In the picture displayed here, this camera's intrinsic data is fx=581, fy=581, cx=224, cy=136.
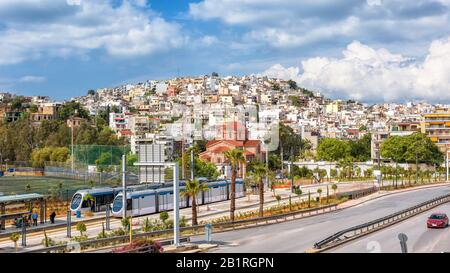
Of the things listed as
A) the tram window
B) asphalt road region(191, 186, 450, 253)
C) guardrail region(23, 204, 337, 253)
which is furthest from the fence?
guardrail region(23, 204, 337, 253)

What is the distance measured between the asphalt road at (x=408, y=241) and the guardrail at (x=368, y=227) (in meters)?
0.39

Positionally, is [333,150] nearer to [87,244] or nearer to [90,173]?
[90,173]

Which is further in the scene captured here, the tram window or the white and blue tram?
the white and blue tram

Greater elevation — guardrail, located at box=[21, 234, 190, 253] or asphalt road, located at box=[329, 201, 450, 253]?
guardrail, located at box=[21, 234, 190, 253]

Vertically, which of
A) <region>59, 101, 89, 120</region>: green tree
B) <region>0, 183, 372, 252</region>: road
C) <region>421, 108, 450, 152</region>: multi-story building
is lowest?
<region>0, 183, 372, 252</region>: road

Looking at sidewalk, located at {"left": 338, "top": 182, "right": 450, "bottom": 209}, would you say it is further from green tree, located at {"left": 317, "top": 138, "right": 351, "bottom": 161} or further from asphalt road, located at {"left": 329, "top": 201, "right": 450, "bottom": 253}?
green tree, located at {"left": 317, "top": 138, "right": 351, "bottom": 161}

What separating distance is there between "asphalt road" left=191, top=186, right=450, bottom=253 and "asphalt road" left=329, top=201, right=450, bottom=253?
88.3 inches

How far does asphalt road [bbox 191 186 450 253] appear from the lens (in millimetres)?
26281

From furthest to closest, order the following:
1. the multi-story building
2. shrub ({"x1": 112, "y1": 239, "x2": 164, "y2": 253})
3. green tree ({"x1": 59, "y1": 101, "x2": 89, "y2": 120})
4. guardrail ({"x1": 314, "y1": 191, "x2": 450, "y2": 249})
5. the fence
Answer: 1. green tree ({"x1": 59, "y1": 101, "x2": 89, "y2": 120})
2. the multi-story building
3. the fence
4. guardrail ({"x1": 314, "y1": 191, "x2": 450, "y2": 249})
5. shrub ({"x1": 112, "y1": 239, "x2": 164, "y2": 253})

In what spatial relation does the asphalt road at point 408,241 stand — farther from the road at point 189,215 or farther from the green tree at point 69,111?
the green tree at point 69,111

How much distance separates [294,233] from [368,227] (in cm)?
432
